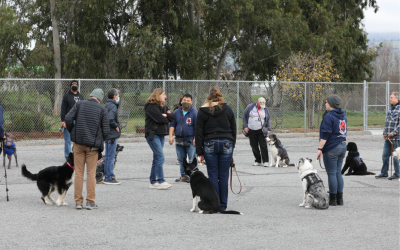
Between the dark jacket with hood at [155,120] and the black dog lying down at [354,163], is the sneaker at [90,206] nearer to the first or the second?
the dark jacket with hood at [155,120]

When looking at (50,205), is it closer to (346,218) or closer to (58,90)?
(346,218)

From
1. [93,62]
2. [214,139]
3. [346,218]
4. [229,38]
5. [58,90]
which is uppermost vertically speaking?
[229,38]

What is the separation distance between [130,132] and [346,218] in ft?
42.6

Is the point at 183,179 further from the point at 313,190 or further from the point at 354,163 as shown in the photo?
the point at 354,163

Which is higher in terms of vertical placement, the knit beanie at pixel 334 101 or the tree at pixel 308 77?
the tree at pixel 308 77

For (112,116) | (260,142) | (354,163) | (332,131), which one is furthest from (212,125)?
(260,142)

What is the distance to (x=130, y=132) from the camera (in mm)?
18234

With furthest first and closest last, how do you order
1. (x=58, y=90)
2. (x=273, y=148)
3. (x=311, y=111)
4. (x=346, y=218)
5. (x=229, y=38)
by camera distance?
(x=229, y=38) < (x=311, y=111) < (x=58, y=90) < (x=273, y=148) < (x=346, y=218)

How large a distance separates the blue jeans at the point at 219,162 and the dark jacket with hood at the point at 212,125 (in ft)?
0.24

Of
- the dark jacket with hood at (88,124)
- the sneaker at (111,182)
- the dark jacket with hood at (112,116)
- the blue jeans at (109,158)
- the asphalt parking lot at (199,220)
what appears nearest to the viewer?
the asphalt parking lot at (199,220)

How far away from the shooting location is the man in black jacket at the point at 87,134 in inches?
255

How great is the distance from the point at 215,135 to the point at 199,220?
120cm

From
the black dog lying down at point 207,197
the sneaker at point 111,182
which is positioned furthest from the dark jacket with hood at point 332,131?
the sneaker at point 111,182

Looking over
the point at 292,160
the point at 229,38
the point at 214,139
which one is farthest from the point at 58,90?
the point at 229,38
